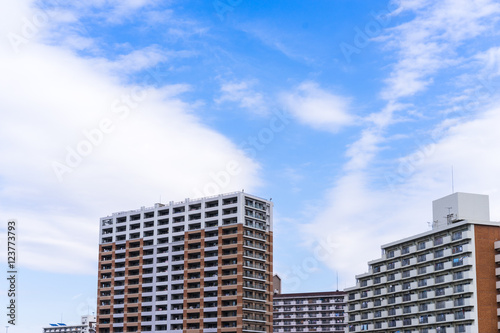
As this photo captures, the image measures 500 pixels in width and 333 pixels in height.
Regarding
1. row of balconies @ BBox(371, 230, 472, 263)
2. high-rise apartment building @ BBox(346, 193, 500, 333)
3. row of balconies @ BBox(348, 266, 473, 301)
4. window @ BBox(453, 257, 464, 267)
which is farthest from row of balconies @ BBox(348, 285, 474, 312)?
row of balconies @ BBox(371, 230, 472, 263)

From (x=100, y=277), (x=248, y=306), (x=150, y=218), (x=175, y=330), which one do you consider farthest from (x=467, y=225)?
(x=100, y=277)

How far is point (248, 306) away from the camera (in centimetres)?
16938

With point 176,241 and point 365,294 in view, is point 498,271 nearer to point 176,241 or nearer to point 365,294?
point 365,294

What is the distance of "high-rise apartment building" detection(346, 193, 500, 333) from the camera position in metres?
127

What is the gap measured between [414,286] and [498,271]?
2305 centimetres

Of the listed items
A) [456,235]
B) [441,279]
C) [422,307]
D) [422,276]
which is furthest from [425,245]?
[422,307]

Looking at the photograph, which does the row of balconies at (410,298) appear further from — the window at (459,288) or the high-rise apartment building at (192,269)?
the high-rise apartment building at (192,269)

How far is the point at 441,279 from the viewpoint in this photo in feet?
447

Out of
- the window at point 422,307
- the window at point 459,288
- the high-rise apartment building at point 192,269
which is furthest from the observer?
the high-rise apartment building at point 192,269

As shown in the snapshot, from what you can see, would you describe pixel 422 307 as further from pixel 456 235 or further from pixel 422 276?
pixel 456 235

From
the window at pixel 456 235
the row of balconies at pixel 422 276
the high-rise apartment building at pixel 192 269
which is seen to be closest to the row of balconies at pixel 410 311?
the row of balconies at pixel 422 276

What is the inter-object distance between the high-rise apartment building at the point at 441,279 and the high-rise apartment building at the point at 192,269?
92.8 feet

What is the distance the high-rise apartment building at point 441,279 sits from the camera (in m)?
127

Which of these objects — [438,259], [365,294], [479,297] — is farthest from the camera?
[365,294]
